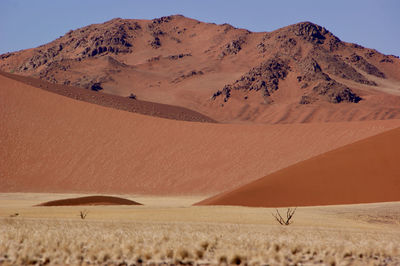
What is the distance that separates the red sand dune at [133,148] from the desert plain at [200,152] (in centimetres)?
20

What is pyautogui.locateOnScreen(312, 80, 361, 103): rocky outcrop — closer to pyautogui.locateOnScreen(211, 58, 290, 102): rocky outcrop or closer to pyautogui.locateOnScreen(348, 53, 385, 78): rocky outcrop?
pyautogui.locateOnScreen(211, 58, 290, 102): rocky outcrop

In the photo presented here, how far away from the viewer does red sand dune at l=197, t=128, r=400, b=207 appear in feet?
111

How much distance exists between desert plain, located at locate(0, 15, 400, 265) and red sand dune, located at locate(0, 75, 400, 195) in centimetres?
20

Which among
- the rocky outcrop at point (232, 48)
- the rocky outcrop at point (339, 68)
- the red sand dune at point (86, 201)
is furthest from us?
the rocky outcrop at point (232, 48)

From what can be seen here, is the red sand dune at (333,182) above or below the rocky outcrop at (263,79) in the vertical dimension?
below

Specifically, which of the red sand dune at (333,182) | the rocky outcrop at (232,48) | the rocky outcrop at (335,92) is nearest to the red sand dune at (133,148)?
the red sand dune at (333,182)

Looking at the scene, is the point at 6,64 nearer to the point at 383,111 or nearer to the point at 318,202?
the point at 383,111

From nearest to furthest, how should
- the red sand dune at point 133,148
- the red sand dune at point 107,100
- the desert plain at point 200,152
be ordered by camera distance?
the desert plain at point 200,152
the red sand dune at point 133,148
the red sand dune at point 107,100

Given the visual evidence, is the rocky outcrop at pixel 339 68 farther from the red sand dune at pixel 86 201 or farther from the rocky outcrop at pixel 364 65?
the red sand dune at pixel 86 201

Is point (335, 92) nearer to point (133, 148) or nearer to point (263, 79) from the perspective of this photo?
point (263, 79)

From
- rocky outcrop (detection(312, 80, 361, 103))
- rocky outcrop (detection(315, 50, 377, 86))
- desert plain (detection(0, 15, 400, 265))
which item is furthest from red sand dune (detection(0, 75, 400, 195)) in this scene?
rocky outcrop (detection(315, 50, 377, 86))

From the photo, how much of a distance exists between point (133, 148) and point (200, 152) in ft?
23.5

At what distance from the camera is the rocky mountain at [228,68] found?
4296 inches

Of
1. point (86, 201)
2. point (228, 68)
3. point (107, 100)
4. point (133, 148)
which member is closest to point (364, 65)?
point (228, 68)
